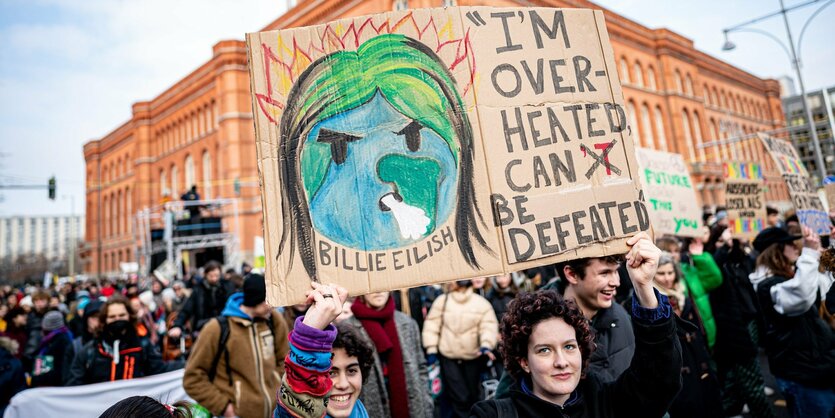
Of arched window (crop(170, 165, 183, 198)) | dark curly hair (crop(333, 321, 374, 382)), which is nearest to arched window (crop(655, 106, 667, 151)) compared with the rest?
arched window (crop(170, 165, 183, 198))

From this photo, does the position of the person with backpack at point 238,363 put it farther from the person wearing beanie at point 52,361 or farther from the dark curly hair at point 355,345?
the person wearing beanie at point 52,361

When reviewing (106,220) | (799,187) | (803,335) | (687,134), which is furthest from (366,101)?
(106,220)

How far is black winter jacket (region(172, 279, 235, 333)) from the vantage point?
7195 mm

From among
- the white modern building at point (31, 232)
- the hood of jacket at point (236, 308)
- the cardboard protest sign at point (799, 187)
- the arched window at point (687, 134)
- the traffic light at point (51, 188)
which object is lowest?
the hood of jacket at point (236, 308)

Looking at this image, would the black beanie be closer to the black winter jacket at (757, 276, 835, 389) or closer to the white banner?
the white banner

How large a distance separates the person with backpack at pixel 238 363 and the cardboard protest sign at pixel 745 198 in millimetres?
5421

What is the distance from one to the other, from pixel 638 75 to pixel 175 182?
110 ft

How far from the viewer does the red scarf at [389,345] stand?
3207 mm

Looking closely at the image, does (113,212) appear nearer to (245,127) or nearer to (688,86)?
(245,127)

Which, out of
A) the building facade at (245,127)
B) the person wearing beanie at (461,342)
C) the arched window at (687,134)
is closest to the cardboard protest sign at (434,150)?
the person wearing beanie at (461,342)

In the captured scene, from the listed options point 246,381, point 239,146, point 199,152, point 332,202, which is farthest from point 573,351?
point 199,152

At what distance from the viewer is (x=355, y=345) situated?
7.68 ft

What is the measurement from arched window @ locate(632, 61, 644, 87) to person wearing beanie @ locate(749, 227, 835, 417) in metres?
33.7

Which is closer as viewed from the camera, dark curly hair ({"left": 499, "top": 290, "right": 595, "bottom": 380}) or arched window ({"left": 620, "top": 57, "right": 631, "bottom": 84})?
dark curly hair ({"left": 499, "top": 290, "right": 595, "bottom": 380})
